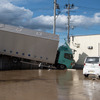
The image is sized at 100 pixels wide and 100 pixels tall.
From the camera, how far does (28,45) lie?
64.4 ft

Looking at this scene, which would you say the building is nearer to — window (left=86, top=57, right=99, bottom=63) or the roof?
the roof

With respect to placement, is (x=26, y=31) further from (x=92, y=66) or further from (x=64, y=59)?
(x=92, y=66)

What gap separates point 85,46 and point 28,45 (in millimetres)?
11156

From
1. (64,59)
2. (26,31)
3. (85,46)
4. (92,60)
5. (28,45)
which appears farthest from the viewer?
(85,46)

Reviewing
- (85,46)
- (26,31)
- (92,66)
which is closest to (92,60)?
(92,66)

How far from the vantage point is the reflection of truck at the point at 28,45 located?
18859 millimetres

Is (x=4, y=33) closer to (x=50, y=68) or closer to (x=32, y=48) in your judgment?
(x=32, y=48)

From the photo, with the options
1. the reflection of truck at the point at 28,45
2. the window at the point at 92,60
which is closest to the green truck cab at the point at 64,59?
the reflection of truck at the point at 28,45

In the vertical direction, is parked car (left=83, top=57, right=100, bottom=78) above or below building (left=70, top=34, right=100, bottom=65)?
below

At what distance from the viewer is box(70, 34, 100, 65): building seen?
2634cm

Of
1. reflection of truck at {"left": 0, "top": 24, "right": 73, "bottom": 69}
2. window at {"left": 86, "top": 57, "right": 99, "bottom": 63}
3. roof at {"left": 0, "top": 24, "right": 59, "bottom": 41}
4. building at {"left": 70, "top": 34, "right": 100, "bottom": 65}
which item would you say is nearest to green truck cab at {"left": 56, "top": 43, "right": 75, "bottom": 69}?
reflection of truck at {"left": 0, "top": 24, "right": 73, "bottom": 69}

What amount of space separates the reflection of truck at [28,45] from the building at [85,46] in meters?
7.58

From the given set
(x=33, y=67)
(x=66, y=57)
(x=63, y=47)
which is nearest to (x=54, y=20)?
(x=63, y=47)

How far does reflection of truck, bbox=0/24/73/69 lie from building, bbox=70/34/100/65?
7581 millimetres
